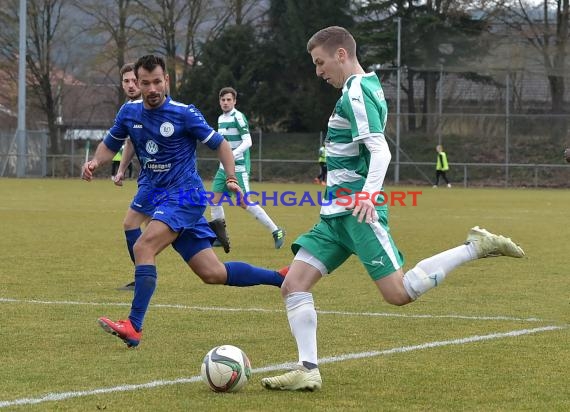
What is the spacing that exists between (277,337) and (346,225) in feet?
5.42

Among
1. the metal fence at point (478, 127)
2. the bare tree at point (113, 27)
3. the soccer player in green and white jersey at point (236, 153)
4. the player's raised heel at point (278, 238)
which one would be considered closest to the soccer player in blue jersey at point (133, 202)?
the soccer player in green and white jersey at point (236, 153)

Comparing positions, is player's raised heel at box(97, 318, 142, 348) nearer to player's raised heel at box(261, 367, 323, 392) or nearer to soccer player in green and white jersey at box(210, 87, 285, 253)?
player's raised heel at box(261, 367, 323, 392)

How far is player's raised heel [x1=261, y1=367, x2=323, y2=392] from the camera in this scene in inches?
198

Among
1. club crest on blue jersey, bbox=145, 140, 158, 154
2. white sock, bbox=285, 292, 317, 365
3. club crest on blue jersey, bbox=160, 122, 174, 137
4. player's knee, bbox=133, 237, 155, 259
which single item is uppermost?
club crest on blue jersey, bbox=160, 122, 174, 137

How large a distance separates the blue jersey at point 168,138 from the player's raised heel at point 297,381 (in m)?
1.99

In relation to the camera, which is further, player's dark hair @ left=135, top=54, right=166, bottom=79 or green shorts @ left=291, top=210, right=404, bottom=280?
player's dark hair @ left=135, top=54, right=166, bottom=79

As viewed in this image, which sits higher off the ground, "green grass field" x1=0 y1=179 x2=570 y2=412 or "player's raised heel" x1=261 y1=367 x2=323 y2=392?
"player's raised heel" x1=261 y1=367 x2=323 y2=392

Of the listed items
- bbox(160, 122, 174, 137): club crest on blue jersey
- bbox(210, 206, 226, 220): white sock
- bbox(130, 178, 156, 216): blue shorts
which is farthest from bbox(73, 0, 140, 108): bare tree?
bbox(160, 122, 174, 137): club crest on blue jersey

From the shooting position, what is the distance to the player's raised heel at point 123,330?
6039 mm

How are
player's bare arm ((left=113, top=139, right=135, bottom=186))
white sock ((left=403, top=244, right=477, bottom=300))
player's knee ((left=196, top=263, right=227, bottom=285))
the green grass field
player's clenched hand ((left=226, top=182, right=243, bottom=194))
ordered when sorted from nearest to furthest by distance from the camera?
the green grass field < white sock ((left=403, top=244, right=477, bottom=300)) < player's clenched hand ((left=226, top=182, right=243, bottom=194)) < player's knee ((left=196, top=263, right=227, bottom=285)) < player's bare arm ((left=113, top=139, right=135, bottom=186))

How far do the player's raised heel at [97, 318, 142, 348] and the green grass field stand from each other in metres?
0.08

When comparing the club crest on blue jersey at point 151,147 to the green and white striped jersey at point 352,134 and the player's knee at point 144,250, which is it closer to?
the player's knee at point 144,250

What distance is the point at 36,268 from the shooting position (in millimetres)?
10594

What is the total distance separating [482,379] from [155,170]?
2.65m
